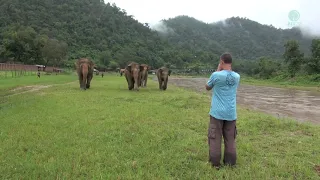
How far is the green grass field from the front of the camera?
227 inches

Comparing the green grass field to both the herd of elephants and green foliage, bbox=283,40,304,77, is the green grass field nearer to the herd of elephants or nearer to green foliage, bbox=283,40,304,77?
the herd of elephants

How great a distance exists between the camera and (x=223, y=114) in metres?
6.35

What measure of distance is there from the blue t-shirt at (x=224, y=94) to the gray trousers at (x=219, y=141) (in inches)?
5.5

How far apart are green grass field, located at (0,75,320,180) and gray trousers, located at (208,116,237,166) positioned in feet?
0.73

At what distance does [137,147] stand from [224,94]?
2222 millimetres

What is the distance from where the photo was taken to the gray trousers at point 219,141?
628 centimetres

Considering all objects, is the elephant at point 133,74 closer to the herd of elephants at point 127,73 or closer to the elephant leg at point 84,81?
the herd of elephants at point 127,73

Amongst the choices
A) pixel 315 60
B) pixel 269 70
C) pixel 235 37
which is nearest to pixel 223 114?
pixel 315 60

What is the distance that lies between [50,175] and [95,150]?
1.54 meters

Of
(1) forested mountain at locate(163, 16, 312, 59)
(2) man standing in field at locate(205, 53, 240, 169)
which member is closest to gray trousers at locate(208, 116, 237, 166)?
(2) man standing in field at locate(205, 53, 240, 169)

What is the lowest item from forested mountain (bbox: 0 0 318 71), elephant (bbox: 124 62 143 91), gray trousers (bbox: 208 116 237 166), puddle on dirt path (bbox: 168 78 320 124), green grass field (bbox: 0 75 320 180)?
puddle on dirt path (bbox: 168 78 320 124)

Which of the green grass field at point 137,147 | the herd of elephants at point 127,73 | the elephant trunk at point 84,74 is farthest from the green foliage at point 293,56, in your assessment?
the green grass field at point 137,147

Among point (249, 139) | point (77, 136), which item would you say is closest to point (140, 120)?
point (77, 136)

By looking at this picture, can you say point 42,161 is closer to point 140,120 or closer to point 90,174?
point 90,174
